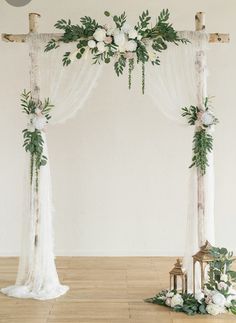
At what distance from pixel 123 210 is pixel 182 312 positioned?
6.96ft

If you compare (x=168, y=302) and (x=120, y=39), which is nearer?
(x=168, y=302)

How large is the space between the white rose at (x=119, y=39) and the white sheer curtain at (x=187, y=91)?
1.53 feet

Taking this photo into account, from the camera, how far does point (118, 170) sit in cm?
605

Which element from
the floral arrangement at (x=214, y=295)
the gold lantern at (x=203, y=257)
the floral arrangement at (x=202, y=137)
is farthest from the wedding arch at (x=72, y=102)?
the floral arrangement at (x=214, y=295)

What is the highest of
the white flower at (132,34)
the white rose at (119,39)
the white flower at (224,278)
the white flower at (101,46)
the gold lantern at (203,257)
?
the white flower at (132,34)

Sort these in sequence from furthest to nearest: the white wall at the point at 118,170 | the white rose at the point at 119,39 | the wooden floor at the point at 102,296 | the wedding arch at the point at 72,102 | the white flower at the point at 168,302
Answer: the white wall at the point at 118,170, the wedding arch at the point at 72,102, the white rose at the point at 119,39, the white flower at the point at 168,302, the wooden floor at the point at 102,296

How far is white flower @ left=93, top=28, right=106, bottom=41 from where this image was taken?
441cm

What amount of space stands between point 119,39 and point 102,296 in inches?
85.9

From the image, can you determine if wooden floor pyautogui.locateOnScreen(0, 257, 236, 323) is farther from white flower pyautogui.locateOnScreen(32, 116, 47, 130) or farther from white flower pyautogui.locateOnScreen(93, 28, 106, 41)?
white flower pyautogui.locateOnScreen(93, 28, 106, 41)

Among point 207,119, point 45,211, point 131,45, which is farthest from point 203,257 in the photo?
point 131,45

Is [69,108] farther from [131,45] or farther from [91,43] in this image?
[131,45]

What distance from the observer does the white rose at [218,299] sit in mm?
4023

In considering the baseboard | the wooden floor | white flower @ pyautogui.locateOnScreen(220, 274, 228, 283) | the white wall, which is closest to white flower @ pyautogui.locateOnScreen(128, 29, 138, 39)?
the white wall

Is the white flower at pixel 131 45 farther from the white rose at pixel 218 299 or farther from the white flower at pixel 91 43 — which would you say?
the white rose at pixel 218 299
